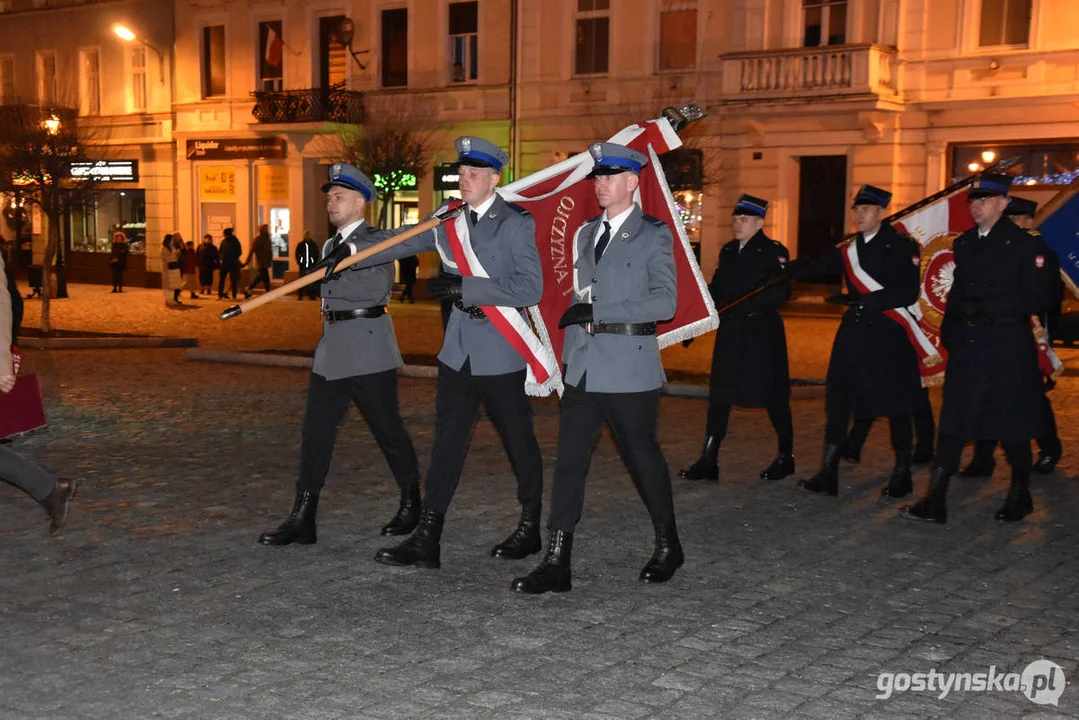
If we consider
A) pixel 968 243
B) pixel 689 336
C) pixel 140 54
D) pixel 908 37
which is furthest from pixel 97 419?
pixel 140 54

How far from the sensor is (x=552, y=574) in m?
5.92

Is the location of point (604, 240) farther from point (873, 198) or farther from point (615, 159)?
point (873, 198)

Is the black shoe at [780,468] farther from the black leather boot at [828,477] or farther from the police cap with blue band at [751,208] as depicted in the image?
the police cap with blue band at [751,208]

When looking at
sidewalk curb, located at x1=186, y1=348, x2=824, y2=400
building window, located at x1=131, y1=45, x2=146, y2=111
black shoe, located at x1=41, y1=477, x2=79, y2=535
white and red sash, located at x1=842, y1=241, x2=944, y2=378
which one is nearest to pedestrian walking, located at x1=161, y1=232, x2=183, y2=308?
building window, located at x1=131, y1=45, x2=146, y2=111

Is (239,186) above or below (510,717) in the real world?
above

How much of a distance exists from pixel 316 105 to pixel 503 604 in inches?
1246

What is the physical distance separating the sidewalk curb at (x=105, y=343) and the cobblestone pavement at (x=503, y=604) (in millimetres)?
9104

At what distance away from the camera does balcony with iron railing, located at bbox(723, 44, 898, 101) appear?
26.7 meters

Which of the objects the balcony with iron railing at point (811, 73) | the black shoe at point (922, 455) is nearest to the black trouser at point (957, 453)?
the black shoe at point (922, 455)

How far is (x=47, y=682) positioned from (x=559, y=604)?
2160 millimetres

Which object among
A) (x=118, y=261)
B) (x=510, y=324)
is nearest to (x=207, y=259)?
(x=118, y=261)

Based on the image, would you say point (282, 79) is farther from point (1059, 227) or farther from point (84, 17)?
point (1059, 227)

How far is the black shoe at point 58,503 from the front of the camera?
688 cm

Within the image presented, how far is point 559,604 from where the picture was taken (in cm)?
575
